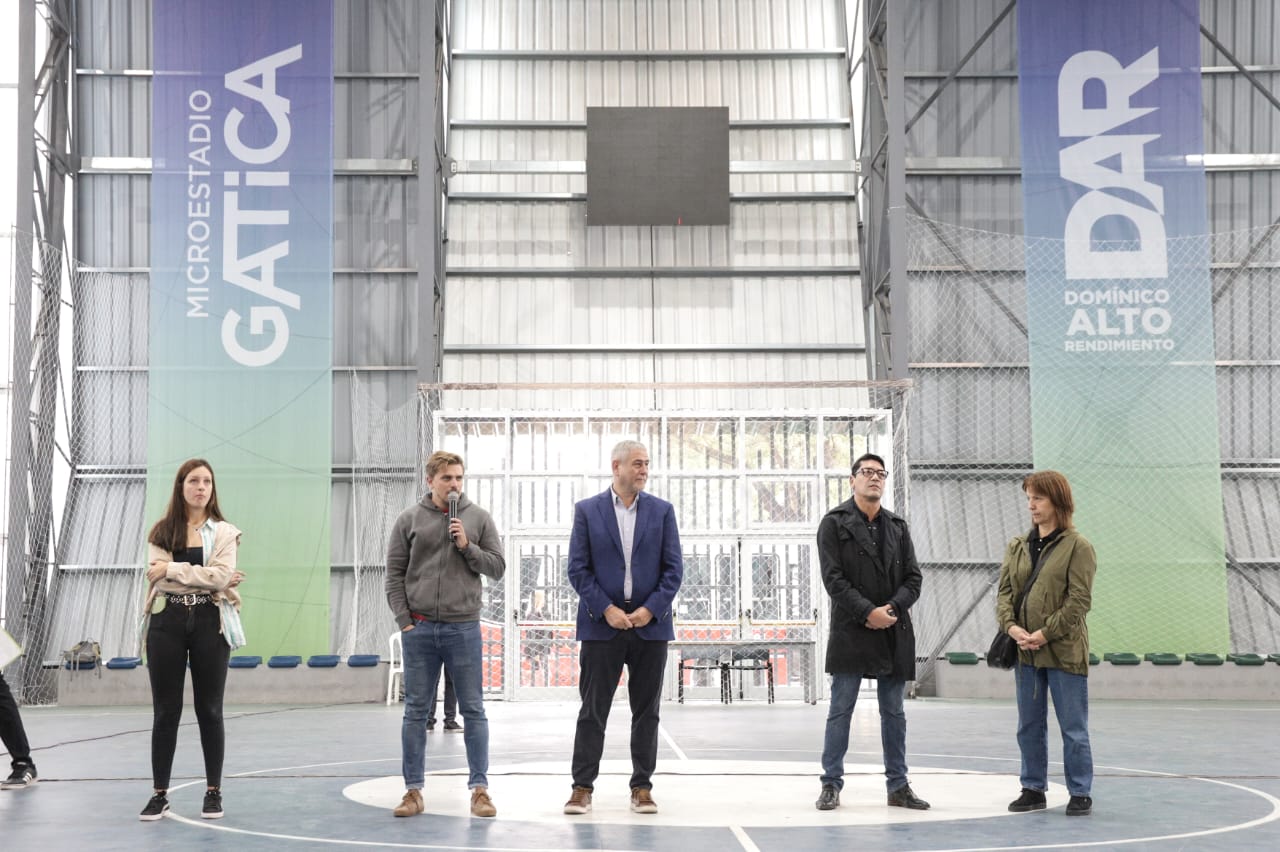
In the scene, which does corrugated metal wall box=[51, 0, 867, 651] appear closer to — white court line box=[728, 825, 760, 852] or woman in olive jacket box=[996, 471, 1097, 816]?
woman in olive jacket box=[996, 471, 1097, 816]

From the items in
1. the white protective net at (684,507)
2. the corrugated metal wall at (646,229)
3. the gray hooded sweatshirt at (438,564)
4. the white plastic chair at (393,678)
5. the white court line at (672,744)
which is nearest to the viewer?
the gray hooded sweatshirt at (438,564)

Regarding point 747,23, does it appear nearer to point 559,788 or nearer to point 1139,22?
point 1139,22

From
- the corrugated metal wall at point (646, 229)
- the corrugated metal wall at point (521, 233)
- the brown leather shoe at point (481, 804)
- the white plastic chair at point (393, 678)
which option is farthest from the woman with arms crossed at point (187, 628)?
the corrugated metal wall at point (646, 229)

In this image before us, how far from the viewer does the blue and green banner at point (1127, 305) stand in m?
17.2

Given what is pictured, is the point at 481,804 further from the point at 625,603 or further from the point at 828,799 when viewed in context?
the point at 828,799

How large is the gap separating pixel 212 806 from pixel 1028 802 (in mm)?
3978

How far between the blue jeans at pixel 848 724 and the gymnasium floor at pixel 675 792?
213 mm

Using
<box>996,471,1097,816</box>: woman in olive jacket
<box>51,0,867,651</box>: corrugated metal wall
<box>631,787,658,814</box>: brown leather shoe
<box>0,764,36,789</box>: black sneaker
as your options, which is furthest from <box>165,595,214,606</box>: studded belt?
<box>51,0,867,651</box>: corrugated metal wall

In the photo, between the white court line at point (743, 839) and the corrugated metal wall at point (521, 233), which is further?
Answer: the corrugated metal wall at point (521, 233)

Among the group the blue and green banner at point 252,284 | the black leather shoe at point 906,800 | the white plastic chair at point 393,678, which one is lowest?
the white plastic chair at point 393,678

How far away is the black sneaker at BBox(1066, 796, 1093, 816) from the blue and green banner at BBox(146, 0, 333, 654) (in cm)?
1230

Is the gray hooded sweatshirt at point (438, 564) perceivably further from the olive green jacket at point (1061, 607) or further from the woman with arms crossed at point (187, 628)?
the olive green jacket at point (1061, 607)

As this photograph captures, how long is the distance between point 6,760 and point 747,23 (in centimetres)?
1803

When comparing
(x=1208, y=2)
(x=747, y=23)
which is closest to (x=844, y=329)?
(x=747, y=23)
